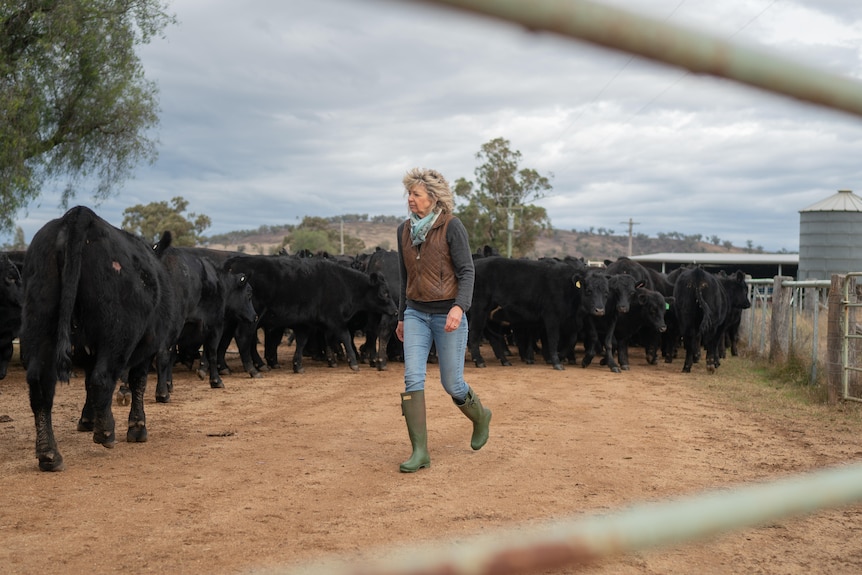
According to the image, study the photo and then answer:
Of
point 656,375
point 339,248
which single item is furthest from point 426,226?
point 339,248

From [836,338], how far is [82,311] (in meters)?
8.83

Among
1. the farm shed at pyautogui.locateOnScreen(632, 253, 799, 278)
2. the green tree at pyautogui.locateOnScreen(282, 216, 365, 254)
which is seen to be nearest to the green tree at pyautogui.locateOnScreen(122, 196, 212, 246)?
the green tree at pyautogui.locateOnScreen(282, 216, 365, 254)

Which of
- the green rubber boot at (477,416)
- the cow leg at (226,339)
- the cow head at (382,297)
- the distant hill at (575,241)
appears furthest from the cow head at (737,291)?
the distant hill at (575,241)

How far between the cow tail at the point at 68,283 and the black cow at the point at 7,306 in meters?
6.63

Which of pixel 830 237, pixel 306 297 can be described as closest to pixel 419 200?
pixel 306 297

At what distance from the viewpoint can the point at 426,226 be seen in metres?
6.75

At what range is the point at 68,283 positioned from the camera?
20.7ft

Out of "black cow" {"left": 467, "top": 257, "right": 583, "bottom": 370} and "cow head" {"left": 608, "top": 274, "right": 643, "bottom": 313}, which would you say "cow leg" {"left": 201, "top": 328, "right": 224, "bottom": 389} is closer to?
"black cow" {"left": 467, "top": 257, "right": 583, "bottom": 370}

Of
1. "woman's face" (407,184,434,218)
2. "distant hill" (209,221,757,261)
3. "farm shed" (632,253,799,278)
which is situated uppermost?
"distant hill" (209,221,757,261)

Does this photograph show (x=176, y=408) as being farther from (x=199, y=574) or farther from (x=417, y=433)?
(x=199, y=574)

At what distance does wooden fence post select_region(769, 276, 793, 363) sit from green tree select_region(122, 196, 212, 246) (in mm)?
45991

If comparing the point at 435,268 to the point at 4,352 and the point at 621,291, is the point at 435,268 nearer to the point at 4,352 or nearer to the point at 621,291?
the point at 4,352

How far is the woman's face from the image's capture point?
6.68 metres

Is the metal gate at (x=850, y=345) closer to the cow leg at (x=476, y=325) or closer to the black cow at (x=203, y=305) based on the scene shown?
the cow leg at (x=476, y=325)
